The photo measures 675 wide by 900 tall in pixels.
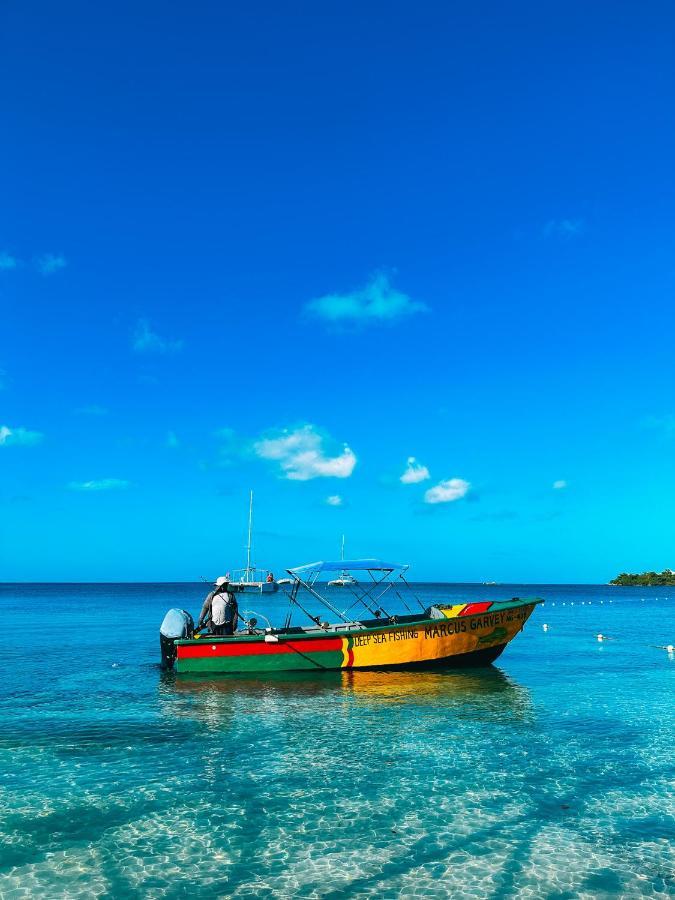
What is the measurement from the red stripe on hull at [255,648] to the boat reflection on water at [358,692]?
2.24ft

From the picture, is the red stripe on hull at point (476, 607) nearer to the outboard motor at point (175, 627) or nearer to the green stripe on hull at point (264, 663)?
the green stripe on hull at point (264, 663)

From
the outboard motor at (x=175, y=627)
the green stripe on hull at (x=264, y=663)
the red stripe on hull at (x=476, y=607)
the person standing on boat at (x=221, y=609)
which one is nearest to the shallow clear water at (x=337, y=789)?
the green stripe on hull at (x=264, y=663)

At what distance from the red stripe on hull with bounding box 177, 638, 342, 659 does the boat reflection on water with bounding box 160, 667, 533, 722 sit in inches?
26.9

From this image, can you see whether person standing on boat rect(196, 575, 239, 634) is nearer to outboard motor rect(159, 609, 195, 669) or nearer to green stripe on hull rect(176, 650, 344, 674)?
outboard motor rect(159, 609, 195, 669)

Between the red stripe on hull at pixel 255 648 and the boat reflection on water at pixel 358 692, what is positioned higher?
the red stripe on hull at pixel 255 648

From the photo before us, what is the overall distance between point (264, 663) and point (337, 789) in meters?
9.45

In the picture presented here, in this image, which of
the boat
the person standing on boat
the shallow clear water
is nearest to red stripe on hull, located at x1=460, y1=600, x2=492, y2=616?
the boat

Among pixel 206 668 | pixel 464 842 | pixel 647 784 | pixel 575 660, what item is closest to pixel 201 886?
pixel 464 842

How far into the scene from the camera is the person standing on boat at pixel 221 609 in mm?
18797

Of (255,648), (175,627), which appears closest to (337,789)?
(255,648)

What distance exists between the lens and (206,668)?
1812cm

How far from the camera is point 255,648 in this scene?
18.1 meters

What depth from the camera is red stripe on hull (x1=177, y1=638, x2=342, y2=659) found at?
59.4 ft

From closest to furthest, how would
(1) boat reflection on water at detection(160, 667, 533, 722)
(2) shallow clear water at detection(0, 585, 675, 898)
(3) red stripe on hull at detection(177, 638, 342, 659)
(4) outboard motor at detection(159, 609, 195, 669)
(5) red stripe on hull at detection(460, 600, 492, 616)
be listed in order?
(2) shallow clear water at detection(0, 585, 675, 898) < (1) boat reflection on water at detection(160, 667, 533, 722) < (3) red stripe on hull at detection(177, 638, 342, 659) < (4) outboard motor at detection(159, 609, 195, 669) < (5) red stripe on hull at detection(460, 600, 492, 616)
